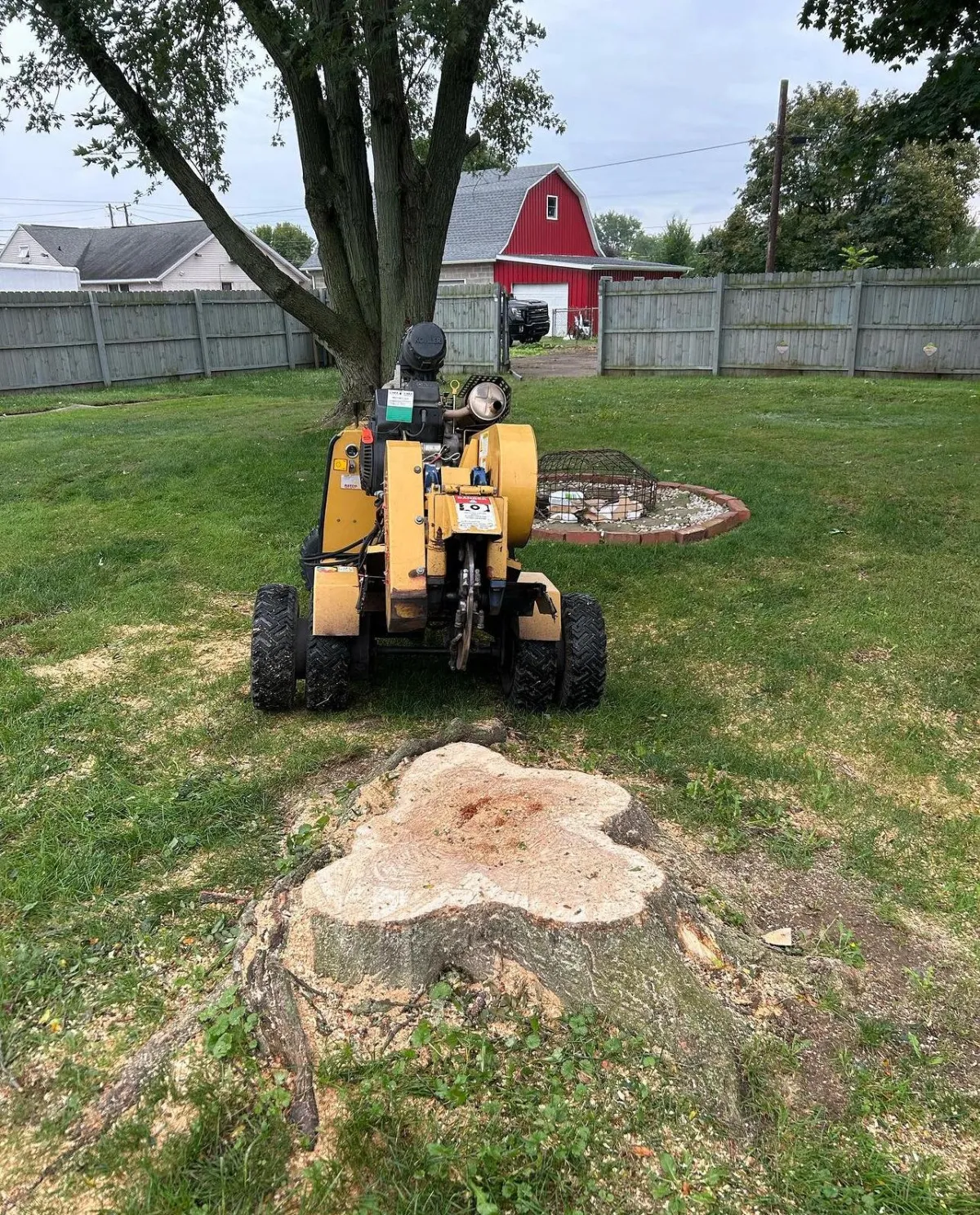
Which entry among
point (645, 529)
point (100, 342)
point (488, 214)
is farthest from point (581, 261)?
point (645, 529)

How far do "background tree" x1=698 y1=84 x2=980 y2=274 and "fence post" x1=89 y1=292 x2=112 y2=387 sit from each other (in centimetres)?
1794

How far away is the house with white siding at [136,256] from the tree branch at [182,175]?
2225 centimetres

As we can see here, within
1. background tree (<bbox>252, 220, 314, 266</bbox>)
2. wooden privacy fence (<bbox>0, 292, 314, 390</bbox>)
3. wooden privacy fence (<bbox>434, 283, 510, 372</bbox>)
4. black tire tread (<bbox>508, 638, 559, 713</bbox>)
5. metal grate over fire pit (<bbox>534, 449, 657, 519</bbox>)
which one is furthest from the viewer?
background tree (<bbox>252, 220, 314, 266</bbox>)

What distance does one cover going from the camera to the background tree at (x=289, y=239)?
62.0 metres

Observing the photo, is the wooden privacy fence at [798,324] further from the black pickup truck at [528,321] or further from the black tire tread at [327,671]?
the black tire tread at [327,671]

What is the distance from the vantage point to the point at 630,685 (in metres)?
4.69

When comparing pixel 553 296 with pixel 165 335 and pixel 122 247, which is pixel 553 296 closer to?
pixel 122 247

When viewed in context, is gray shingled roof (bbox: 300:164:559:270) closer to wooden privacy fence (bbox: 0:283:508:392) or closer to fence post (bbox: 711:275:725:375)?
wooden privacy fence (bbox: 0:283:508:392)

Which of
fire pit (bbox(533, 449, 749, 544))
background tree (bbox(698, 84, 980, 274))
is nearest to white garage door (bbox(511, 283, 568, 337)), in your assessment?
background tree (bbox(698, 84, 980, 274))

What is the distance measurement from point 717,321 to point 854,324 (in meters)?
2.48

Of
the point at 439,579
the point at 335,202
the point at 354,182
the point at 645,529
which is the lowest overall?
the point at 645,529

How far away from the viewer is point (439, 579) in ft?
11.9

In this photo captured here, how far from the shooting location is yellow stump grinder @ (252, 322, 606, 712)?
3.62 m

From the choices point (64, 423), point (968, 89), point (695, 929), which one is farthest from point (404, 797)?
point (64, 423)
